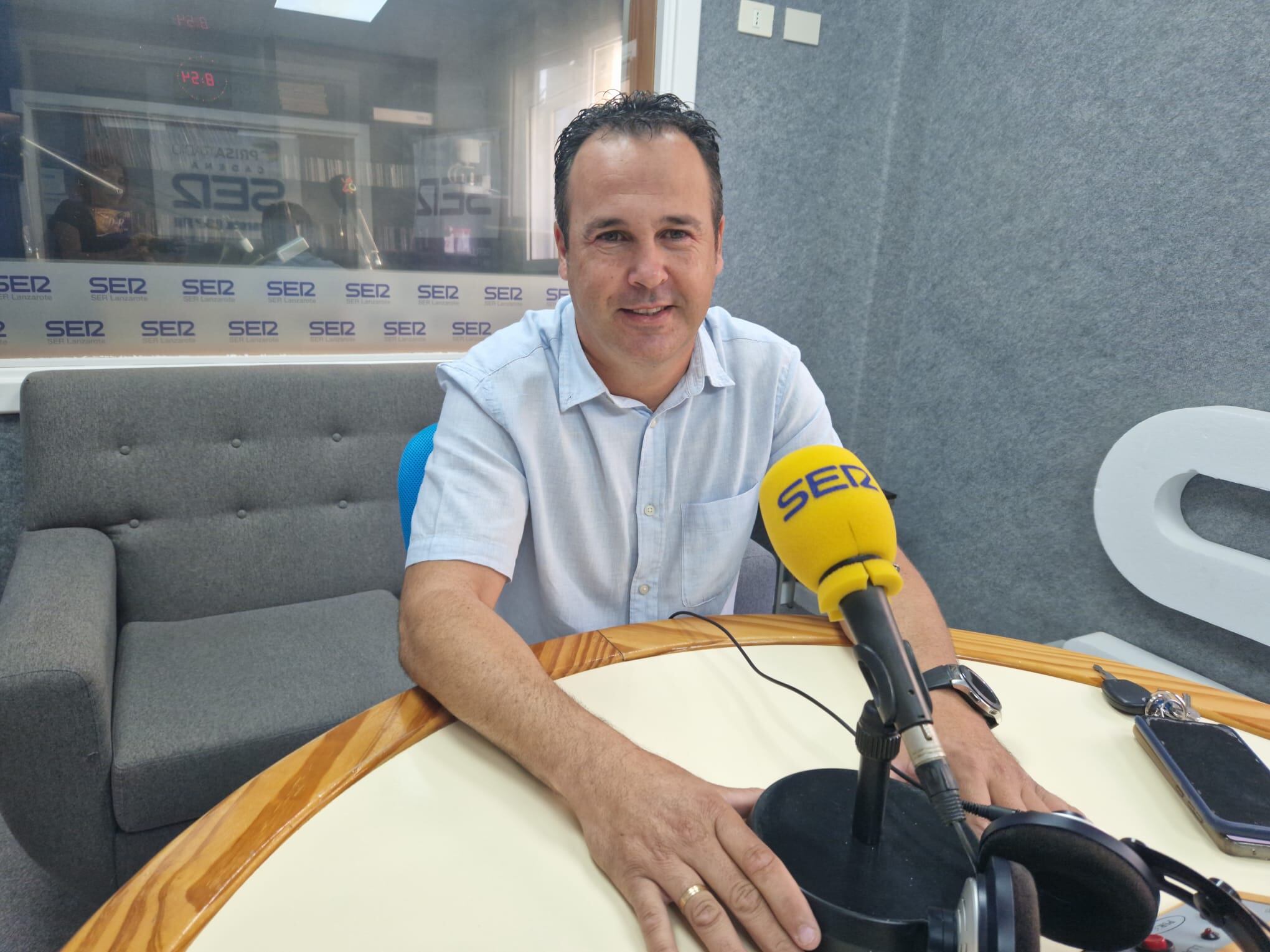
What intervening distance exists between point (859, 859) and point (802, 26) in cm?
228

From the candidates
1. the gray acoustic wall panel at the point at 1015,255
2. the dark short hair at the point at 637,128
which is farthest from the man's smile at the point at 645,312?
the gray acoustic wall panel at the point at 1015,255

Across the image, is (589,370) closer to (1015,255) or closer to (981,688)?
(981,688)

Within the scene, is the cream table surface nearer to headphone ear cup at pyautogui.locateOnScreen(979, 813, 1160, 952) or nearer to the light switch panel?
headphone ear cup at pyautogui.locateOnScreen(979, 813, 1160, 952)

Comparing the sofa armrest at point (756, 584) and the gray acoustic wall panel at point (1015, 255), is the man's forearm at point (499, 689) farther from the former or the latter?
the gray acoustic wall panel at point (1015, 255)

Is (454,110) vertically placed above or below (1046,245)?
above

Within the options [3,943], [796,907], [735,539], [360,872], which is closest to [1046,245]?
[735,539]

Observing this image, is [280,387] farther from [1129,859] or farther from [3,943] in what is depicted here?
[1129,859]

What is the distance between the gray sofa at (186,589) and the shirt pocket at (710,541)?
0.54 metres

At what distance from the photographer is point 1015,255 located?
6.16ft

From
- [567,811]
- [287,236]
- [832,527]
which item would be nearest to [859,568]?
[832,527]

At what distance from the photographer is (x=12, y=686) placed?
1.01 m

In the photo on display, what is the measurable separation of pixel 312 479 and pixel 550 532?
0.89 meters

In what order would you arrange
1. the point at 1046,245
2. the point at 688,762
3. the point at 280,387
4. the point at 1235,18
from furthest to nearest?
the point at 1046,245
the point at 280,387
the point at 1235,18
the point at 688,762

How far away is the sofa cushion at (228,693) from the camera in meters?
1.16
